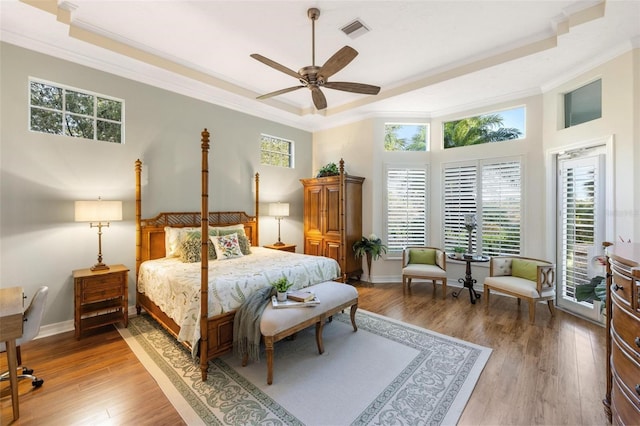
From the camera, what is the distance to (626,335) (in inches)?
58.2

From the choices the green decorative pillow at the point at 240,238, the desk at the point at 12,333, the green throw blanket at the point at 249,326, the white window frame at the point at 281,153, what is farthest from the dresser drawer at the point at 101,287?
the white window frame at the point at 281,153

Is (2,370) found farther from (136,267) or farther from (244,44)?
(244,44)

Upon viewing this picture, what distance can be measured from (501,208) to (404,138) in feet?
7.69

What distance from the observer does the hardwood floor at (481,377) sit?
6.68 ft

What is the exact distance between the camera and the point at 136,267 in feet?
12.9

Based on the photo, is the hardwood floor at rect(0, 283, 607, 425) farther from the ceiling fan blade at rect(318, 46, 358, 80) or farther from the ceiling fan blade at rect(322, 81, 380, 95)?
the ceiling fan blade at rect(318, 46, 358, 80)

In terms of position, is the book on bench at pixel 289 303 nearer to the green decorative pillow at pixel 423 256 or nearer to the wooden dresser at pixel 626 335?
the wooden dresser at pixel 626 335

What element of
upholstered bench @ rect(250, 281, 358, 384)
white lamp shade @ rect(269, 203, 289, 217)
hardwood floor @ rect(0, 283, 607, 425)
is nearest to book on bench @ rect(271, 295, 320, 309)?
upholstered bench @ rect(250, 281, 358, 384)

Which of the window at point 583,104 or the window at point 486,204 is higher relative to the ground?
the window at point 583,104

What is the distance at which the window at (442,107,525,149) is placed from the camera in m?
4.86

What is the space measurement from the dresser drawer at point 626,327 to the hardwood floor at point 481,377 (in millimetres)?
916

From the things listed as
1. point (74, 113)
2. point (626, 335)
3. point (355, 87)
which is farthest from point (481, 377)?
point (74, 113)

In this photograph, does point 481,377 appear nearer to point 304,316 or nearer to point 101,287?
point 304,316

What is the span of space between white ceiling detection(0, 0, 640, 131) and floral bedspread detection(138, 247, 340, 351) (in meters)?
2.92
